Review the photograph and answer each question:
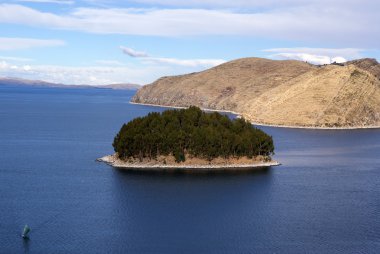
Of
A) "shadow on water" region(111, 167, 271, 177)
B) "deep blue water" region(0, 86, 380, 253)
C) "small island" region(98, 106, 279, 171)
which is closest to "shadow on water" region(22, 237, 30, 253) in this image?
"deep blue water" region(0, 86, 380, 253)

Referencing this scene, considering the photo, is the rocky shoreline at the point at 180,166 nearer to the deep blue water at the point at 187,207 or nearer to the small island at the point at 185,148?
the small island at the point at 185,148

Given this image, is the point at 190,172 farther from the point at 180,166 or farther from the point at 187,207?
the point at 187,207

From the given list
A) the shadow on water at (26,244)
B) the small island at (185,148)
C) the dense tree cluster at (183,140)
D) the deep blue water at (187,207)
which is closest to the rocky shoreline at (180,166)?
the small island at (185,148)

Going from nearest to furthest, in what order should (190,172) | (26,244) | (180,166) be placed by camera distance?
(26,244) → (190,172) → (180,166)

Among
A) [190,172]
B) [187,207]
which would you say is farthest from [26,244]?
[190,172]

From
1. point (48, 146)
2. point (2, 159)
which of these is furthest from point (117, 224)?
point (48, 146)
